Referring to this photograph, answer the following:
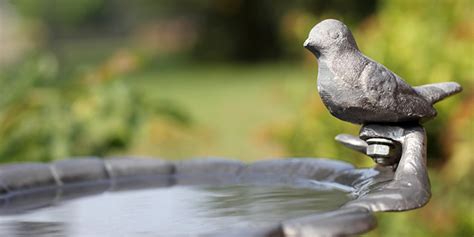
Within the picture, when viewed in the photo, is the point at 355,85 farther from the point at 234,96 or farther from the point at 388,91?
the point at 234,96


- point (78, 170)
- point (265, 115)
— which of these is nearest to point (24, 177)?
point (78, 170)

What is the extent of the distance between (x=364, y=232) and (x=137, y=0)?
15.4m

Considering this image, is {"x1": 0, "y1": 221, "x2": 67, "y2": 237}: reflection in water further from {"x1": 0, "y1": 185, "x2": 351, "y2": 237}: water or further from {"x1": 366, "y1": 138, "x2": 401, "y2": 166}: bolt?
{"x1": 366, "y1": 138, "x2": 401, "y2": 166}: bolt

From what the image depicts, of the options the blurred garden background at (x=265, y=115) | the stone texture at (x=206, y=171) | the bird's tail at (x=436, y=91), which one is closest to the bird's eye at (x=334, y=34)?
the bird's tail at (x=436, y=91)

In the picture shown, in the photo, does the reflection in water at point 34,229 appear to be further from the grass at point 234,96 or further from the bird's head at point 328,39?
the grass at point 234,96

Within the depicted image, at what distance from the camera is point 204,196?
7.50ft

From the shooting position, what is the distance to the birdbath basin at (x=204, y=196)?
172cm

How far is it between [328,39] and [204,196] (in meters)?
0.56

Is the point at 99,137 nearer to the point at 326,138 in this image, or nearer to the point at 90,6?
the point at 326,138

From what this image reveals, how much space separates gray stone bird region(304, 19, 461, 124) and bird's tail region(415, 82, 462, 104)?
5cm

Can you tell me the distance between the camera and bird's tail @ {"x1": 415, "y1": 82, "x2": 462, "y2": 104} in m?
2.05

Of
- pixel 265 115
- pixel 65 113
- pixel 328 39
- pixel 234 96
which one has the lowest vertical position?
pixel 328 39

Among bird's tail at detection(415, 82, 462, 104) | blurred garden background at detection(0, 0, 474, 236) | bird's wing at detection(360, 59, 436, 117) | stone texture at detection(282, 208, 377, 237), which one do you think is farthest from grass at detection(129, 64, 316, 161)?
stone texture at detection(282, 208, 377, 237)

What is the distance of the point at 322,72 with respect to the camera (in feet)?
6.44
